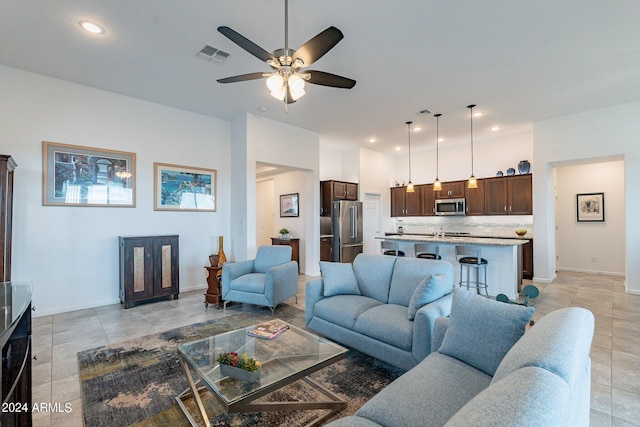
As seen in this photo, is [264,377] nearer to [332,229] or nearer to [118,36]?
[118,36]

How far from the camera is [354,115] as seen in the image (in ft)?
17.8

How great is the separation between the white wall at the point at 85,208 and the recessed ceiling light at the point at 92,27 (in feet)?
5.31

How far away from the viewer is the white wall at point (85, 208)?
376 centimetres

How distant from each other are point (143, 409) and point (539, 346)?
7.63ft

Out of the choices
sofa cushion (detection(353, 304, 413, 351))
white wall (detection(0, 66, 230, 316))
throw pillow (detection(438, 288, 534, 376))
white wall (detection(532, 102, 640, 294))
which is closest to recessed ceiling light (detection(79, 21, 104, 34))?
white wall (detection(0, 66, 230, 316))

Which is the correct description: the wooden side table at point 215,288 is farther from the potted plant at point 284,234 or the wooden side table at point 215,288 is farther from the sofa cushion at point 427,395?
the sofa cushion at point 427,395

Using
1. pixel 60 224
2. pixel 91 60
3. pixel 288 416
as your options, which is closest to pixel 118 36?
pixel 91 60

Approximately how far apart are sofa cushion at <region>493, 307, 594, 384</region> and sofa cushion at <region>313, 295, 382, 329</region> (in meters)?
1.61

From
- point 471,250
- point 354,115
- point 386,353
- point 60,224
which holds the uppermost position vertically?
point 354,115

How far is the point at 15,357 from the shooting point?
1.39 meters

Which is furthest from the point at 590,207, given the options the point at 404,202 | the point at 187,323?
the point at 187,323

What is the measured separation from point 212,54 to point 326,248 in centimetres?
474

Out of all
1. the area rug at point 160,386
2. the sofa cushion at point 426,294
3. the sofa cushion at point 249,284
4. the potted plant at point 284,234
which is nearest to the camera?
the area rug at point 160,386

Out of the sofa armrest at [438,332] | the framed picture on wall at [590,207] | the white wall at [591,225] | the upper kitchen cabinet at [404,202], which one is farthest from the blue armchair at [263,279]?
the framed picture on wall at [590,207]
